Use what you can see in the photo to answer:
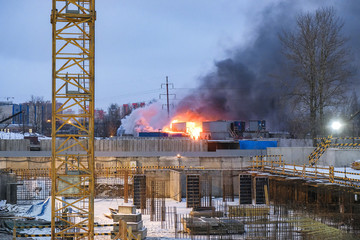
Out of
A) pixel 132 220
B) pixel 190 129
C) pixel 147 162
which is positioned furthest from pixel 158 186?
pixel 190 129

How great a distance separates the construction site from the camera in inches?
677

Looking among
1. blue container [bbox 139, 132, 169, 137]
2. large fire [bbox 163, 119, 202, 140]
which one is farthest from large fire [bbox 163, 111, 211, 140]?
blue container [bbox 139, 132, 169, 137]

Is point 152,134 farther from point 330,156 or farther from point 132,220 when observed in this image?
point 132,220

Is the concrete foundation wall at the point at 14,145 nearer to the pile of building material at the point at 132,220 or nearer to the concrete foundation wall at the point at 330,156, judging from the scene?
the pile of building material at the point at 132,220

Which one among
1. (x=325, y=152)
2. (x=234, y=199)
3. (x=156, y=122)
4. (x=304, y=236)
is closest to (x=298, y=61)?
(x=325, y=152)

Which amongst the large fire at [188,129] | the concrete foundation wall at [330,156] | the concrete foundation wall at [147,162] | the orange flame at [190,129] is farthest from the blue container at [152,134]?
the concrete foundation wall at [330,156]

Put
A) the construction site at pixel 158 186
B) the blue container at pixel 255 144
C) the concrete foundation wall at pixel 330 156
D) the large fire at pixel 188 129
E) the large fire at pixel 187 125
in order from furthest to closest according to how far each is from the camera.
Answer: the large fire at pixel 187 125
the large fire at pixel 188 129
the blue container at pixel 255 144
the concrete foundation wall at pixel 330 156
the construction site at pixel 158 186

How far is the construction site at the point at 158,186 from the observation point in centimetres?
1719

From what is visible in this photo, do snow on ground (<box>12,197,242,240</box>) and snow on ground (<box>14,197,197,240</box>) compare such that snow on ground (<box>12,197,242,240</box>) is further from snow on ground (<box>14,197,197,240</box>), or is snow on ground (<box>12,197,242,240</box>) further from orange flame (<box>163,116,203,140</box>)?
orange flame (<box>163,116,203,140</box>)

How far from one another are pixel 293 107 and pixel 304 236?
72.5 feet

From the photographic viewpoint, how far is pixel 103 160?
34312 mm

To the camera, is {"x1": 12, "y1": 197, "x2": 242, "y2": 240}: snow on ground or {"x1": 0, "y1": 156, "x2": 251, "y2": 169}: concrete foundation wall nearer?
{"x1": 12, "y1": 197, "x2": 242, "y2": 240}: snow on ground

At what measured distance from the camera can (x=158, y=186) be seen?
29.2m

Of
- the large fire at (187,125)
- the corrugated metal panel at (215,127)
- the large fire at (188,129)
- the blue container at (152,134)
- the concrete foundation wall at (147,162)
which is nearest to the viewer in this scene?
the concrete foundation wall at (147,162)
